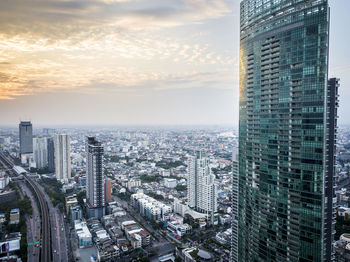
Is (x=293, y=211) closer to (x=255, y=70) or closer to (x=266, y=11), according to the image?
(x=255, y=70)

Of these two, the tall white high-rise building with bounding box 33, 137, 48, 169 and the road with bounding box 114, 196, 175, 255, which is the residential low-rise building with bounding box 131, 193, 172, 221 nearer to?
the road with bounding box 114, 196, 175, 255

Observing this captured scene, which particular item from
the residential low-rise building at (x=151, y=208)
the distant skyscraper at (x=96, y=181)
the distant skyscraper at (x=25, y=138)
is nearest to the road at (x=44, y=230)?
the distant skyscraper at (x=96, y=181)

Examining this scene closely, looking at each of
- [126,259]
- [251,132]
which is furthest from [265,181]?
[126,259]

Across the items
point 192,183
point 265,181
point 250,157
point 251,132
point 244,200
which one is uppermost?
point 251,132

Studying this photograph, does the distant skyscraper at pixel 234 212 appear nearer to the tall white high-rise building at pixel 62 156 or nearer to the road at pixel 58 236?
the road at pixel 58 236

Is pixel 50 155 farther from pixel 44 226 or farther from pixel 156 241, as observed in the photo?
pixel 156 241

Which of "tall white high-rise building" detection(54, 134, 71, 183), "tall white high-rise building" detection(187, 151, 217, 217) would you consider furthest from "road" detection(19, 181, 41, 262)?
"tall white high-rise building" detection(187, 151, 217, 217)
